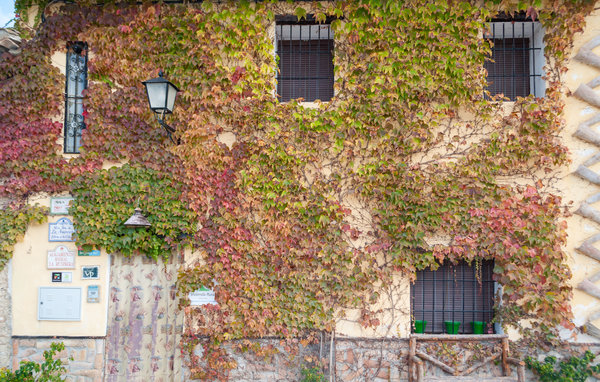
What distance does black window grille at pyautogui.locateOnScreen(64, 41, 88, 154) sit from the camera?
5965mm

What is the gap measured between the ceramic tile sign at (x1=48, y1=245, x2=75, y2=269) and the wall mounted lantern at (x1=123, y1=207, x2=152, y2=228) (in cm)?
94

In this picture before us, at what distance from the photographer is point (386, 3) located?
5566 mm

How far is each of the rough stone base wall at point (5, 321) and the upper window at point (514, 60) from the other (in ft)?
24.0

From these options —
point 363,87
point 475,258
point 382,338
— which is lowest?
point 382,338

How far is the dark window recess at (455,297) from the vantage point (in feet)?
18.9

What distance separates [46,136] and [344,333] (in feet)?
16.0

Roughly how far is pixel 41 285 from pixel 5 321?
2.19ft

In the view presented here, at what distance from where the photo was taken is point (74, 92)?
6023 mm

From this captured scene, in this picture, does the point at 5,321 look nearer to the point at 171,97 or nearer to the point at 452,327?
the point at 171,97

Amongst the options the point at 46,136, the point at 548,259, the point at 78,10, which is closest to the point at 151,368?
the point at 46,136

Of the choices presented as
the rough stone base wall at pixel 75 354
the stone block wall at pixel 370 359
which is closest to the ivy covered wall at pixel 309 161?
the stone block wall at pixel 370 359

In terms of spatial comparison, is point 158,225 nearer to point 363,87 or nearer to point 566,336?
point 363,87

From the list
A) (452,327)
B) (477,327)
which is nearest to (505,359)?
(477,327)

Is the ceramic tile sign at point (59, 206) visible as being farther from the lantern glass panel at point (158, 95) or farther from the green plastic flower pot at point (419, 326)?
the green plastic flower pot at point (419, 326)
